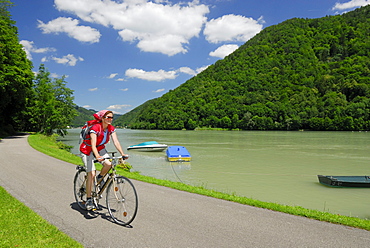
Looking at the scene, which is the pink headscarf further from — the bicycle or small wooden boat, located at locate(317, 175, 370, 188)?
small wooden boat, located at locate(317, 175, 370, 188)

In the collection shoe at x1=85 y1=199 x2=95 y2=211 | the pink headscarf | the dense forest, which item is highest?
the dense forest

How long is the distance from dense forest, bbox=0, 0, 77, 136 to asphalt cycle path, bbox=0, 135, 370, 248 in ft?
79.9

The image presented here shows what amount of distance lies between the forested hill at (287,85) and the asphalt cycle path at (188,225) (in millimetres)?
99111

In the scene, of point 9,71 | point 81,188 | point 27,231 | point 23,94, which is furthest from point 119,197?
point 23,94

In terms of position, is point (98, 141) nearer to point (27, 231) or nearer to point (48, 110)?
point (27, 231)

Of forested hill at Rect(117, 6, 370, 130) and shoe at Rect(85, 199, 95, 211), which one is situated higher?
forested hill at Rect(117, 6, 370, 130)

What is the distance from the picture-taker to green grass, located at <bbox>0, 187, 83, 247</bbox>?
405cm

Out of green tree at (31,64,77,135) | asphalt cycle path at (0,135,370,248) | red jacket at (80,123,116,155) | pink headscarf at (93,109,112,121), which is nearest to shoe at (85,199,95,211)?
asphalt cycle path at (0,135,370,248)

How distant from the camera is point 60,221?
5.08m

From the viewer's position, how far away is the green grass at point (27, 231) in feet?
13.3

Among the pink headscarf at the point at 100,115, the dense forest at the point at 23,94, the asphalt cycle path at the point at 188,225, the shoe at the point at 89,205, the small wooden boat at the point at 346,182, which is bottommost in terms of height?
the small wooden boat at the point at 346,182

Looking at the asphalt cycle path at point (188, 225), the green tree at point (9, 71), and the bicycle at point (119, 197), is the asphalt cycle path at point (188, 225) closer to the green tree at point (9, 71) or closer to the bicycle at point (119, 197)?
the bicycle at point (119, 197)

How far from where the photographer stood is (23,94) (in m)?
32.0

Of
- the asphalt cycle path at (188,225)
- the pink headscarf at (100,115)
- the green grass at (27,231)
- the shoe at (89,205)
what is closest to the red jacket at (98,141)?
the pink headscarf at (100,115)
